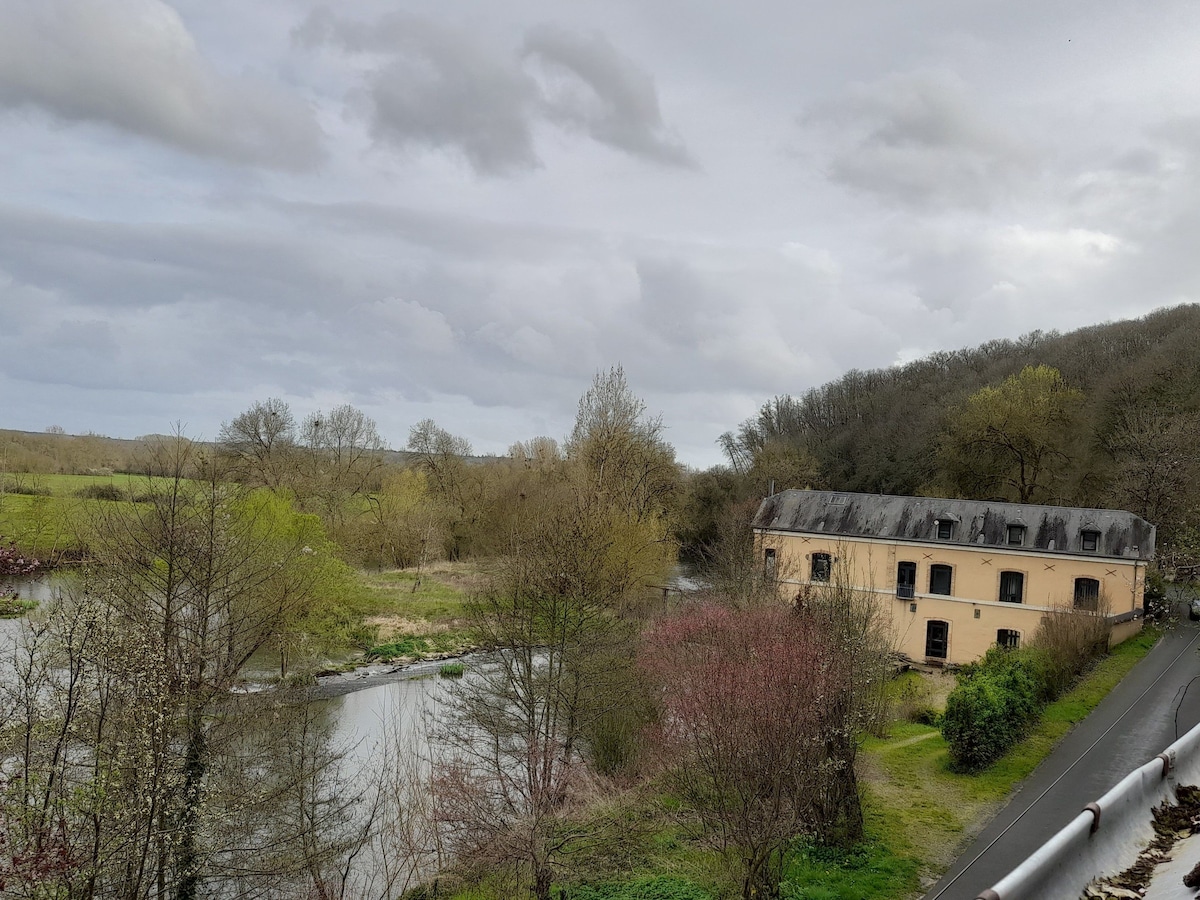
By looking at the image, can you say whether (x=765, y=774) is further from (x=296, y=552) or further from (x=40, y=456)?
(x=40, y=456)

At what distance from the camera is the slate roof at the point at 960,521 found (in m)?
28.8

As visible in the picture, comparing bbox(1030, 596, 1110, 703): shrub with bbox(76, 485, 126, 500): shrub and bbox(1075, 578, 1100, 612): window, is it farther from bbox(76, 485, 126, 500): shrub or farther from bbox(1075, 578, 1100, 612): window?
bbox(76, 485, 126, 500): shrub

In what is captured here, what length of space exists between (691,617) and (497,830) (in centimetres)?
980

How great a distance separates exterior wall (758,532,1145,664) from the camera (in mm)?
28406

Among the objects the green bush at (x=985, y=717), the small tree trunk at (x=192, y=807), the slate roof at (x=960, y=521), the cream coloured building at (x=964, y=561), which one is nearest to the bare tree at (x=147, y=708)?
the small tree trunk at (x=192, y=807)

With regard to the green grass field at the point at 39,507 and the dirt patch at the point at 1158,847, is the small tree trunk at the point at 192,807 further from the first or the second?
the green grass field at the point at 39,507

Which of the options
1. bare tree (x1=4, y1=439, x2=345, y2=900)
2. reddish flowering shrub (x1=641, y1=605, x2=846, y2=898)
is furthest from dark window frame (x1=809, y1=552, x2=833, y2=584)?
bare tree (x1=4, y1=439, x2=345, y2=900)

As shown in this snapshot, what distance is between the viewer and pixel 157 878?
11617 mm

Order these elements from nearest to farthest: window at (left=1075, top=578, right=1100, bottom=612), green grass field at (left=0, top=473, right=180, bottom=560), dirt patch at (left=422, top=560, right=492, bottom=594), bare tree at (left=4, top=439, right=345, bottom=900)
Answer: bare tree at (left=4, top=439, right=345, bottom=900) < window at (left=1075, top=578, right=1100, bottom=612) < green grass field at (left=0, top=473, right=180, bottom=560) < dirt patch at (left=422, top=560, right=492, bottom=594)

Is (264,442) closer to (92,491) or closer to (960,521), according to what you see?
(92,491)

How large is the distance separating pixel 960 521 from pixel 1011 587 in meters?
3.04

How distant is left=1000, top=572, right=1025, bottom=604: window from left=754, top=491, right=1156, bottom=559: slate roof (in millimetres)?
1082

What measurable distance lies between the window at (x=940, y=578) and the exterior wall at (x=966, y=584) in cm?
14

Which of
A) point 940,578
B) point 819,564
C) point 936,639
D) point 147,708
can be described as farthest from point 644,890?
point 819,564
